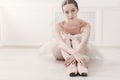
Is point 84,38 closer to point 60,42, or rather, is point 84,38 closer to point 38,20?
point 60,42

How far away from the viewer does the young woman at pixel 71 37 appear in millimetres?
1507

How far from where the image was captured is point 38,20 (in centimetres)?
245

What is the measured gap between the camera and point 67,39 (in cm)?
165

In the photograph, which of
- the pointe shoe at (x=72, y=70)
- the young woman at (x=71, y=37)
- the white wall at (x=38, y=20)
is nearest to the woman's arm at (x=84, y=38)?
the young woman at (x=71, y=37)

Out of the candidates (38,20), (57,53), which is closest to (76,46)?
(57,53)

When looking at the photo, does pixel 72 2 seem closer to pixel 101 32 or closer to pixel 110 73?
pixel 110 73

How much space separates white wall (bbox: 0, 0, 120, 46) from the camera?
95.1 inches

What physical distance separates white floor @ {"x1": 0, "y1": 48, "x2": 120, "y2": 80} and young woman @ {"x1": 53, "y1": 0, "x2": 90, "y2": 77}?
3.2 inches

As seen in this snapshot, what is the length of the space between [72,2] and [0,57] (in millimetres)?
713

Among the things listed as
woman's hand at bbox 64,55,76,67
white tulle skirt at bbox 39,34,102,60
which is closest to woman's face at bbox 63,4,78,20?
white tulle skirt at bbox 39,34,102,60

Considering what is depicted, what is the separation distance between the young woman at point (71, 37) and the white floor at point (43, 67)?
8 centimetres

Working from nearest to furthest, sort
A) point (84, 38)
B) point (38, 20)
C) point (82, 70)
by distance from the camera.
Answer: point (82, 70)
point (84, 38)
point (38, 20)

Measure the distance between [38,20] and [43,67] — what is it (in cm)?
90

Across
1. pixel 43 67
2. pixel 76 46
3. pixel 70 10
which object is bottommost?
pixel 43 67
